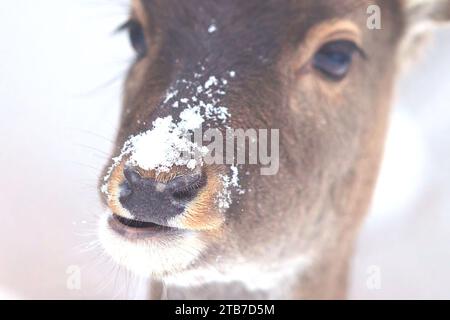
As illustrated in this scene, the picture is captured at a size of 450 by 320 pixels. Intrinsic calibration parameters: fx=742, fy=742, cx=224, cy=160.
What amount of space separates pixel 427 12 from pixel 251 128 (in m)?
1.54

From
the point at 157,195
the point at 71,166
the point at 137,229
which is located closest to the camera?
the point at 157,195

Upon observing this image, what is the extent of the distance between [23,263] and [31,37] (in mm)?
2026

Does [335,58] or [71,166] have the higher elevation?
[335,58]

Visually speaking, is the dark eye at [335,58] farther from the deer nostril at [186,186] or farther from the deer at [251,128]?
the deer nostril at [186,186]

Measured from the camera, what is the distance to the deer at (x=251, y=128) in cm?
286

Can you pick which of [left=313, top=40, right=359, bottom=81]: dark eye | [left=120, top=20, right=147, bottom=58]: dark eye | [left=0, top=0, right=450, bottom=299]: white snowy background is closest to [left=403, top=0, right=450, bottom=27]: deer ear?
[left=313, top=40, right=359, bottom=81]: dark eye

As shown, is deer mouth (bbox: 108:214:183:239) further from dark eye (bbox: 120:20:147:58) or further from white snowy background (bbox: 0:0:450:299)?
white snowy background (bbox: 0:0:450:299)

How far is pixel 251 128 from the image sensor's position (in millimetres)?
3191

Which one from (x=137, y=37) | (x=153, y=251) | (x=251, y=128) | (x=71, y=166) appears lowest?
(x=153, y=251)

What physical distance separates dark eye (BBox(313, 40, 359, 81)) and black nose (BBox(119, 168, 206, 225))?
3.48 ft

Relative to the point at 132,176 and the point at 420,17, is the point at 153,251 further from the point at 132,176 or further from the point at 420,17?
the point at 420,17

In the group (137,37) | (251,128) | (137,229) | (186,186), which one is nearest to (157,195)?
(186,186)
